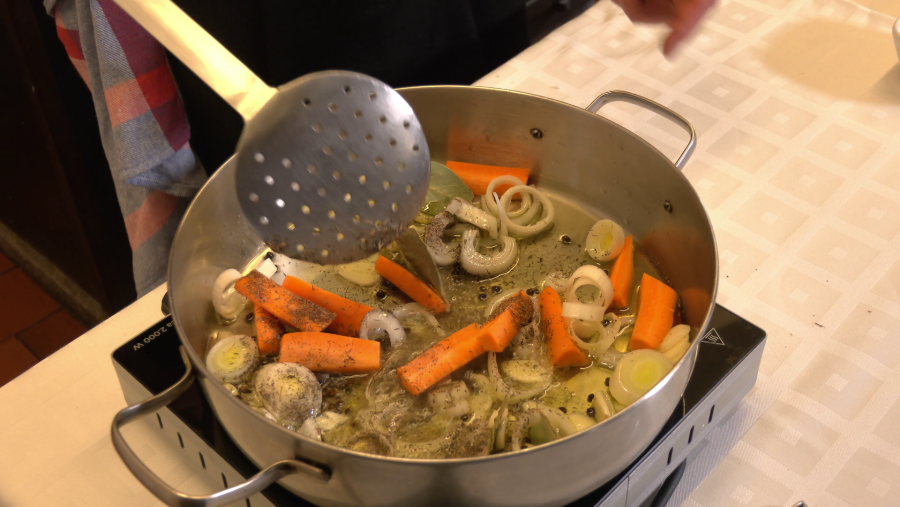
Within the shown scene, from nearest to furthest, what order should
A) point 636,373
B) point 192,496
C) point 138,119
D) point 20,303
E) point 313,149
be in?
point 192,496 < point 313,149 < point 636,373 < point 138,119 < point 20,303

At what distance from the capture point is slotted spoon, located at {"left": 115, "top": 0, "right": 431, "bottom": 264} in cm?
58

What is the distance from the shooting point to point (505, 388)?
0.70 metres

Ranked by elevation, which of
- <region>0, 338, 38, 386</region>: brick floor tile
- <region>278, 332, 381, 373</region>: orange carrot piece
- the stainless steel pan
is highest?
the stainless steel pan

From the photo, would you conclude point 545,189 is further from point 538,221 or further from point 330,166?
point 330,166

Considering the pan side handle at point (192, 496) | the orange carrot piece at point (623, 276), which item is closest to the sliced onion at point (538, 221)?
the orange carrot piece at point (623, 276)

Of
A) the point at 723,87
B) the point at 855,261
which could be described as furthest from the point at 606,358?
the point at 723,87

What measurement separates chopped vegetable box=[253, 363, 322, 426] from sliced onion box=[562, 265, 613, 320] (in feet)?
0.96

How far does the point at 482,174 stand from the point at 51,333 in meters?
1.35

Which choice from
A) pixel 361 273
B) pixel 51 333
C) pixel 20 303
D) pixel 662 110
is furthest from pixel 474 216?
pixel 20 303

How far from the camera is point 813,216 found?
3.12ft

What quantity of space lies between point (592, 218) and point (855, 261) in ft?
1.12

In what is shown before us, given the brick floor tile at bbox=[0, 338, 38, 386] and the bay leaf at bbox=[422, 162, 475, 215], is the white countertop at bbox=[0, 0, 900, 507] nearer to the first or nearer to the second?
the bay leaf at bbox=[422, 162, 475, 215]

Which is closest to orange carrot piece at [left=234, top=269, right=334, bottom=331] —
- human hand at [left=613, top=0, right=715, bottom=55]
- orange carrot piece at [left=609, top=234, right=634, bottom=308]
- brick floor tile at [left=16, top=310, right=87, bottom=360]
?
orange carrot piece at [left=609, top=234, right=634, bottom=308]

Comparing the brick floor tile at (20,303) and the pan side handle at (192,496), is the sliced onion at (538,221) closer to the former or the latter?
the pan side handle at (192,496)
